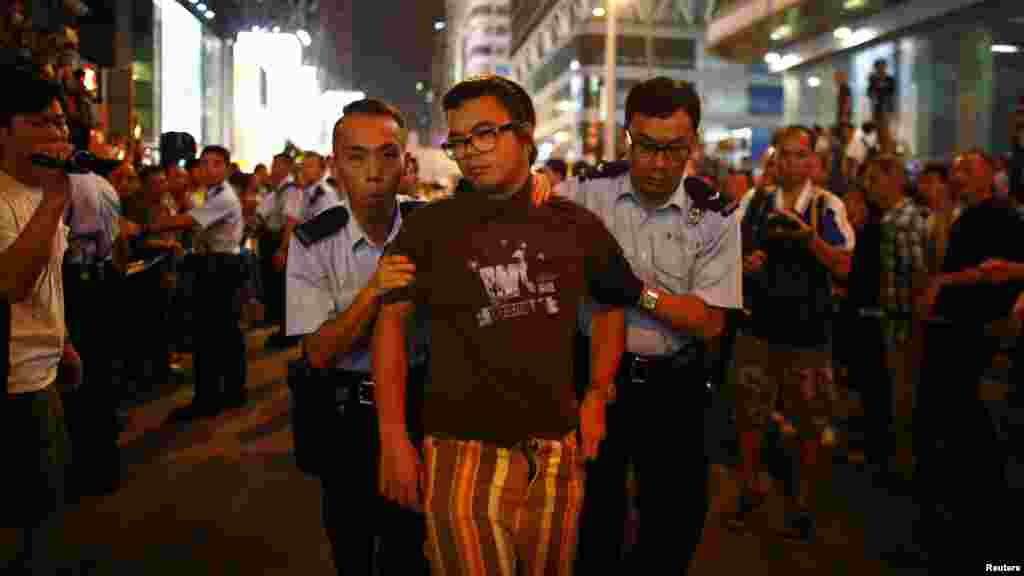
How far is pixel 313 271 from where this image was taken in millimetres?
3393

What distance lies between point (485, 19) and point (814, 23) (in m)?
119

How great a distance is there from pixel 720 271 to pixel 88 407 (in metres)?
4.10

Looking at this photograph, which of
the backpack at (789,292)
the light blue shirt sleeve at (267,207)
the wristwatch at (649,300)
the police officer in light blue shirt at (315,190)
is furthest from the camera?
the light blue shirt sleeve at (267,207)

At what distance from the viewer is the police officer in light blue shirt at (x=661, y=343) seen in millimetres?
3631

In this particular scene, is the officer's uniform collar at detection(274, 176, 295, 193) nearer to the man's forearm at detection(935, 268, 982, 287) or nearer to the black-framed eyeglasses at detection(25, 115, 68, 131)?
the man's forearm at detection(935, 268, 982, 287)

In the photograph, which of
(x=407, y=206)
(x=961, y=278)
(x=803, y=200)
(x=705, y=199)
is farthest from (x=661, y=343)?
(x=961, y=278)

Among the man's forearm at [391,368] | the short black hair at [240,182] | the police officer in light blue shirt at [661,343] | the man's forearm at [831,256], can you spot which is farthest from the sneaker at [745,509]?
the short black hair at [240,182]

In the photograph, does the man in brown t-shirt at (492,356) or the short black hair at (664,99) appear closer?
the man in brown t-shirt at (492,356)

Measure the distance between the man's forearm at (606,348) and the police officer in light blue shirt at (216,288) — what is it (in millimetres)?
5796

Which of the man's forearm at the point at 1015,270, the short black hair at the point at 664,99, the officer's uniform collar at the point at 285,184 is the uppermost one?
the officer's uniform collar at the point at 285,184

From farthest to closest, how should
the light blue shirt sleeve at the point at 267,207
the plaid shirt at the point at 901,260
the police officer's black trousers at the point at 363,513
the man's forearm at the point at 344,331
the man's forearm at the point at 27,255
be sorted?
the light blue shirt sleeve at the point at 267,207 → the plaid shirt at the point at 901,260 → the man's forearm at the point at 27,255 → the police officer's black trousers at the point at 363,513 → the man's forearm at the point at 344,331

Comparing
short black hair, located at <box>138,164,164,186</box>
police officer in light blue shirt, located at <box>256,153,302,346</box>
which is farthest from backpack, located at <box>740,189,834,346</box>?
police officer in light blue shirt, located at <box>256,153,302,346</box>

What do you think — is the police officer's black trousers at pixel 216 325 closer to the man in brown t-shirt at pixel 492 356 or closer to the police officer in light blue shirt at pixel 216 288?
the police officer in light blue shirt at pixel 216 288

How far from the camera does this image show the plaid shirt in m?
6.67
